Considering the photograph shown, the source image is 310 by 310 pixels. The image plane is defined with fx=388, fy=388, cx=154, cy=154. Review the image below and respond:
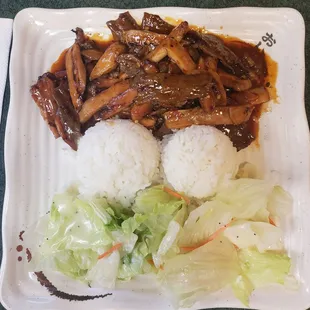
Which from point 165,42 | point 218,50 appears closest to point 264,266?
point 218,50

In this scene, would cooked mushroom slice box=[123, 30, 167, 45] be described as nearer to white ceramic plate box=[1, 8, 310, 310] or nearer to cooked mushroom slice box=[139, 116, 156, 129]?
white ceramic plate box=[1, 8, 310, 310]

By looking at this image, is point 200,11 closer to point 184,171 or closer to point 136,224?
point 184,171

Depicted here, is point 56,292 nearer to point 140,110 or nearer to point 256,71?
point 140,110

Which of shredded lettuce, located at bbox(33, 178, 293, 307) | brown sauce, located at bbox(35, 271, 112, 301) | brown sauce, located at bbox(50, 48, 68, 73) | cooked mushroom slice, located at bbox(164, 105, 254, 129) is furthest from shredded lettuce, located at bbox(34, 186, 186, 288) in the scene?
brown sauce, located at bbox(50, 48, 68, 73)

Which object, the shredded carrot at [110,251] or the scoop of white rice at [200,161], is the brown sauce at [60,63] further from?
the shredded carrot at [110,251]

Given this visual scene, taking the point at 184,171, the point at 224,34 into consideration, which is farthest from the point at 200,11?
the point at 184,171

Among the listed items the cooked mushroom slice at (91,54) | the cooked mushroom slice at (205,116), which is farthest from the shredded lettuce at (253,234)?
the cooked mushroom slice at (91,54)
